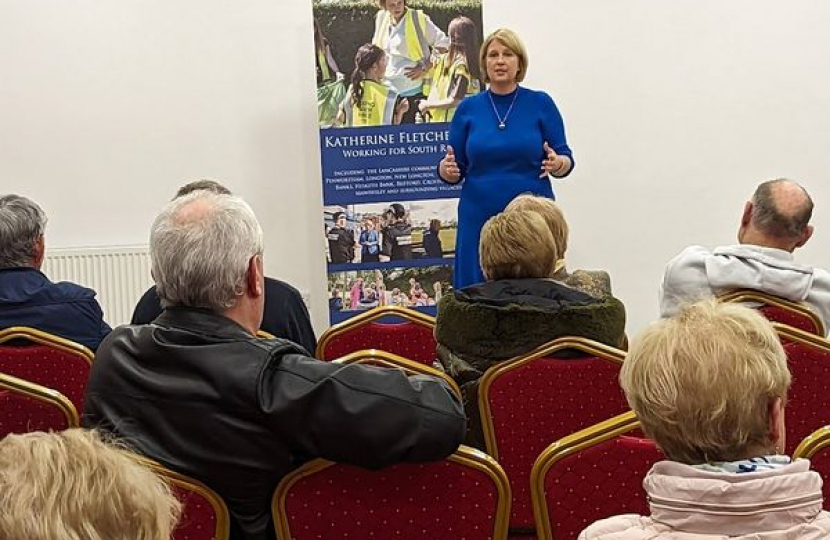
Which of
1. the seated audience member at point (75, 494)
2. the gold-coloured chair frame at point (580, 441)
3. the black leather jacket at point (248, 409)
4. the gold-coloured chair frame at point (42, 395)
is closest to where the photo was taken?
the seated audience member at point (75, 494)

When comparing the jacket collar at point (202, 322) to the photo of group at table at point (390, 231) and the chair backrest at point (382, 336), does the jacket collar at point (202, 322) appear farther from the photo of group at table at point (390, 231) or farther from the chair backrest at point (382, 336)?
the photo of group at table at point (390, 231)

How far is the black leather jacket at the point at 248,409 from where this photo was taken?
5.09 feet

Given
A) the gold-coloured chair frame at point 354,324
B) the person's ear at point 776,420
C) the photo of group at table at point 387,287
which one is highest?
the person's ear at point 776,420

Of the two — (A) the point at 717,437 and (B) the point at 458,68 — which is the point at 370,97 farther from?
(A) the point at 717,437

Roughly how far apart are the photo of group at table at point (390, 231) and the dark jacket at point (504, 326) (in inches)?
136

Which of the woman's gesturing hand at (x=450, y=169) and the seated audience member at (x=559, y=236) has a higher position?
the woman's gesturing hand at (x=450, y=169)

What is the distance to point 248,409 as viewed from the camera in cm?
165

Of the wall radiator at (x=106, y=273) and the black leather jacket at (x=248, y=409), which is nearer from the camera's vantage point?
the black leather jacket at (x=248, y=409)

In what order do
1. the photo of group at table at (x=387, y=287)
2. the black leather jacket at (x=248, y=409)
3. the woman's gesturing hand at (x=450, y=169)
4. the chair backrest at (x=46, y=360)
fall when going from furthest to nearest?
the photo of group at table at (x=387, y=287) → the woman's gesturing hand at (x=450, y=169) → the chair backrest at (x=46, y=360) → the black leather jacket at (x=248, y=409)

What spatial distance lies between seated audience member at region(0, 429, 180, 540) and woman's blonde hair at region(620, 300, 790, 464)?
0.69m

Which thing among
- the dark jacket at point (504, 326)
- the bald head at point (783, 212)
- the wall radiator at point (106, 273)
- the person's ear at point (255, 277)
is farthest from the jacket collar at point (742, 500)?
the wall radiator at point (106, 273)

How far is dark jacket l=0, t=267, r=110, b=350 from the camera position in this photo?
3.30m

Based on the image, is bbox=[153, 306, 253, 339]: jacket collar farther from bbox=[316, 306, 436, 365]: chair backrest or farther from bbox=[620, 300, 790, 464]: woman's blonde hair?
bbox=[316, 306, 436, 365]: chair backrest

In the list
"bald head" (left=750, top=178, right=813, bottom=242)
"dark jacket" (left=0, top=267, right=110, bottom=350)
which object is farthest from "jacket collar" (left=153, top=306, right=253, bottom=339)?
"bald head" (left=750, top=178, right=813, bottom=242)
